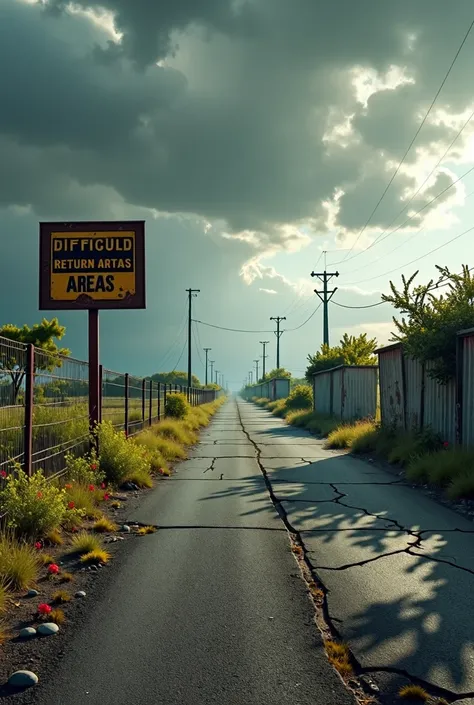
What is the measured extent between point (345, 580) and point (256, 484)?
5745 millimetres

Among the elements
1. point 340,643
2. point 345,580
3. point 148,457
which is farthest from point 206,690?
point 148,457

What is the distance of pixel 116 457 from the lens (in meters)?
10.9

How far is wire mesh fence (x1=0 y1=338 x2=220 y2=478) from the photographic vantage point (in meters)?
6.89

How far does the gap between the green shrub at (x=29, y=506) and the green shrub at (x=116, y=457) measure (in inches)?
151

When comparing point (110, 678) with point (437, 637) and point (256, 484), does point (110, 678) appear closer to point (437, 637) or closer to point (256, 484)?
point (437, 637)

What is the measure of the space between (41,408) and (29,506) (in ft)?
6.50

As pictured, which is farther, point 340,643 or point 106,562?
point 106,562

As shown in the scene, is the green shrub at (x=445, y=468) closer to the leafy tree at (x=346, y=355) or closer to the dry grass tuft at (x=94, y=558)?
the dry grass tuft at (x=94, y=558)

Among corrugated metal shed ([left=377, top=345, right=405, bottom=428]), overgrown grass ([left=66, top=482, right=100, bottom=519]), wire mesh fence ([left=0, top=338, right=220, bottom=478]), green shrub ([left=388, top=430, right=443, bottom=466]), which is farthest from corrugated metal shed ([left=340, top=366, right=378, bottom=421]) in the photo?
overgrown grass ([left=66, top=482, right=100, bottom=519])

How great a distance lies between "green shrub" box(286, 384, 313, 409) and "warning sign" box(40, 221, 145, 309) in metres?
33.0

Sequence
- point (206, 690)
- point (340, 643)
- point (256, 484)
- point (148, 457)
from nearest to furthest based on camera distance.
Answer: point (206, 690)
point (340, 643)
point (256, 484)
point (148, 457)

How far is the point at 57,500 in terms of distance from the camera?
690 centimetres

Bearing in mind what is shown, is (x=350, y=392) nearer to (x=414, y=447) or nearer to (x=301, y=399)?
(x=414, y=447)

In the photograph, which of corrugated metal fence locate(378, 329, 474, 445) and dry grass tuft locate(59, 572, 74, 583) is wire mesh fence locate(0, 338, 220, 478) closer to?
dry grass tuft locate(59, 572, 74, 583)
